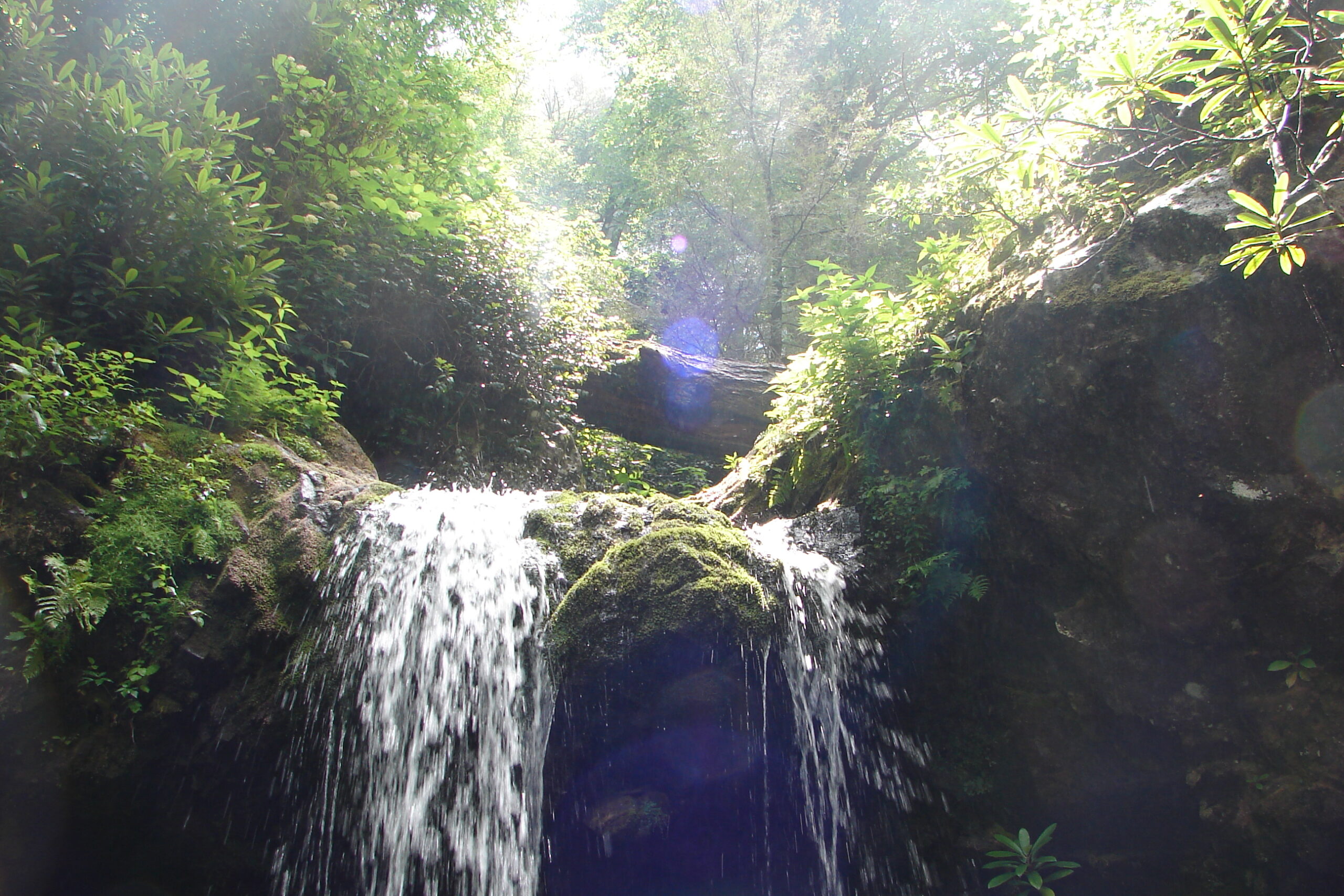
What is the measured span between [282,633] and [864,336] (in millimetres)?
4064

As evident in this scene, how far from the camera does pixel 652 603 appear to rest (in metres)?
3.60

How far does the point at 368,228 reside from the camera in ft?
20.7

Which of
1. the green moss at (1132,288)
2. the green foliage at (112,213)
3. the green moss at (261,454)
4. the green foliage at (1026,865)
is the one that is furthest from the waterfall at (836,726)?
the green foliage at (112,213)

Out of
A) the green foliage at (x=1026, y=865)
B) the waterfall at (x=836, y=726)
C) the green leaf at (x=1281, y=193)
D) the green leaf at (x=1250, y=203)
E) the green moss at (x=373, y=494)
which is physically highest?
the green moss at (x=373, y=494)

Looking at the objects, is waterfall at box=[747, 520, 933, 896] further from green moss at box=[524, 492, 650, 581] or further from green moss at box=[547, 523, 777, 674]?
green moss at box=[524, 492, 650, 581]

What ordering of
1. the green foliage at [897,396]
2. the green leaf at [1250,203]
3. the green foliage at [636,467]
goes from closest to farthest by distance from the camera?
the green leaf at [1250,203]
the green foliage at [897,396]
the green foliage at [636,467]

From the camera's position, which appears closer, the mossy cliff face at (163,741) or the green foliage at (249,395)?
the mossy cliff face at (163,741)

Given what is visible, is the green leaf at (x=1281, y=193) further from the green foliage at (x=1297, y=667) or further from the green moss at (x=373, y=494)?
the green moss at (x=373, y=494)

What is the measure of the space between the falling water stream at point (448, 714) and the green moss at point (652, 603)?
0.25m

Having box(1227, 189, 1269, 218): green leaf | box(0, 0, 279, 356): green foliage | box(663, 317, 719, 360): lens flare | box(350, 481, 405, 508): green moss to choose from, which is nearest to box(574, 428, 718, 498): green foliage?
box(350, 481, 405, 508): green moss

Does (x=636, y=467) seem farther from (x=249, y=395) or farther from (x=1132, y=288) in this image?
(x=1132, y=288)

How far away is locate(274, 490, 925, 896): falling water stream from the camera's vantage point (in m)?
3.52

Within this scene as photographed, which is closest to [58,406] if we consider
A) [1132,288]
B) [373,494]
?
[373,494]

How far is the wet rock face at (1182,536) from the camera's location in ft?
10.4
